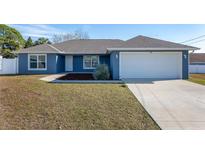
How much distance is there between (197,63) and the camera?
3912cm

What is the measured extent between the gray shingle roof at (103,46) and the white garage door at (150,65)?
2.33 feet

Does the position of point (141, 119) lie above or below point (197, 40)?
below

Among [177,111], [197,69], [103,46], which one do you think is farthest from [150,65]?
[197,69]

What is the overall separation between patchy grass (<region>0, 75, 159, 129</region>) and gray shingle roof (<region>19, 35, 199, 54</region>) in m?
8.39

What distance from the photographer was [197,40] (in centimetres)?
3566

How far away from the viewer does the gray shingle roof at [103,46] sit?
16.4m

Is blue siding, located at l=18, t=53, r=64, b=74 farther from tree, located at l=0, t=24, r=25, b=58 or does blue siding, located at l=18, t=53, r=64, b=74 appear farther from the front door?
tree, located at l=0, t=24, r=25, b=58

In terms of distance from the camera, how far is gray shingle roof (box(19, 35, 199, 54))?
1639 cm

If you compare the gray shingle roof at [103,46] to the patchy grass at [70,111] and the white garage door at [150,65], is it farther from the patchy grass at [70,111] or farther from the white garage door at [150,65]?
the patchy grass at [70,111]

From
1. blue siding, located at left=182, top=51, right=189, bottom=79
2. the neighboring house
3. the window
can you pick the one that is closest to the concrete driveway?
blue siding, located at left=182, top=51, right=189, bottom=79
